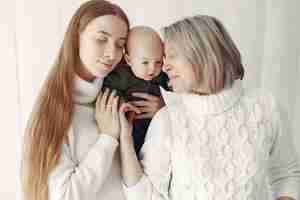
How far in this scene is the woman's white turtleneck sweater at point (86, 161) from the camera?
0.85 metres

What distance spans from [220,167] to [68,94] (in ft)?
1.14

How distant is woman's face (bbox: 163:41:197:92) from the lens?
88 centimetres

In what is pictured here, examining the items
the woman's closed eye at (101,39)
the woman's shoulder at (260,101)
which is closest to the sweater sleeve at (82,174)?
the woman's closed eye at (101,39)

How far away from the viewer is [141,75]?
2.95ft

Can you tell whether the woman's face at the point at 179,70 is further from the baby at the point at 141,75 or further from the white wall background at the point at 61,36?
the white wall background at the point at 61,36

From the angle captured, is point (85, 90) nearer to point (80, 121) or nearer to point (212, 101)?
point (80, 121)

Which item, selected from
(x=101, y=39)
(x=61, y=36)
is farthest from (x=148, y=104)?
(x=61, y=36)

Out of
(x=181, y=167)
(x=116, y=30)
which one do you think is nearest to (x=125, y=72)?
(x=116, y=30)

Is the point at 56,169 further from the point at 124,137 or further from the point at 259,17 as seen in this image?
the point at 259,17

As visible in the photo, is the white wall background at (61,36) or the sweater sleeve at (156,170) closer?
the sweater sleeve at (156,170)

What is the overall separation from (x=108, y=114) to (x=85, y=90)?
7 cm

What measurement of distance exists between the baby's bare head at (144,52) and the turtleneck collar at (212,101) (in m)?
0.09

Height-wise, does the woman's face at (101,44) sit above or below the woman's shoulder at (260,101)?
above

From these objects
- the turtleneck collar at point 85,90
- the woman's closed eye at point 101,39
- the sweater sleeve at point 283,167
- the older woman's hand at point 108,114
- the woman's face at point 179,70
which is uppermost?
the woman's closed eye at point 101,39
